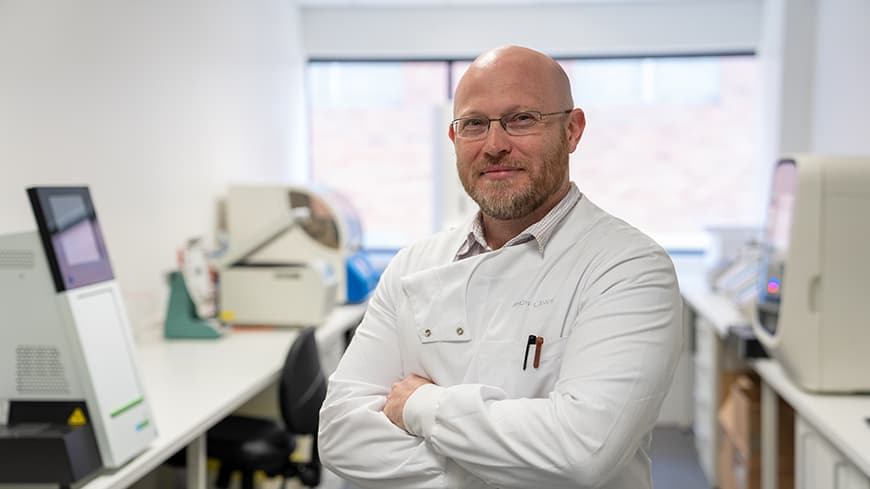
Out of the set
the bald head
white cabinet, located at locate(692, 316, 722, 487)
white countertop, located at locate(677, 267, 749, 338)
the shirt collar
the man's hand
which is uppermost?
the bald head

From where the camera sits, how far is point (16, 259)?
158 cm

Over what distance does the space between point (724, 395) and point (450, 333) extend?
8.81ft

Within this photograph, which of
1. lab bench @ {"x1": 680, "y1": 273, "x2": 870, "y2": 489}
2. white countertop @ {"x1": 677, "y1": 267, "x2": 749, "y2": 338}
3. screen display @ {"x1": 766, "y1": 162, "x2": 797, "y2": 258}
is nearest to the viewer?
lab bench @ {"x1": 680, "y1": 273, "x2": 870, "y2": 489}

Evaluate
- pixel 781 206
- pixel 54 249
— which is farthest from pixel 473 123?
pixel 781 206

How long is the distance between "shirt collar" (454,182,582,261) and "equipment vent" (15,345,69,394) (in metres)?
0.84

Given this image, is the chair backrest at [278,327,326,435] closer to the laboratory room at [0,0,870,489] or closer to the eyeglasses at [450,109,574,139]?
the laboratory room at [0,0,870,489]

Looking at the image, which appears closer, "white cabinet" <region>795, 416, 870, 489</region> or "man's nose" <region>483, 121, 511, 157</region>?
"man's nose" <region>483, 121, 511, 157</region>

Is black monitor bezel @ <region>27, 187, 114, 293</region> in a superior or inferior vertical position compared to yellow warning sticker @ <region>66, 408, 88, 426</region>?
superior

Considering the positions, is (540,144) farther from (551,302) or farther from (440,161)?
(440,161)

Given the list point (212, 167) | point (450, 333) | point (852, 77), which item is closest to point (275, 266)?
point (212, 167)

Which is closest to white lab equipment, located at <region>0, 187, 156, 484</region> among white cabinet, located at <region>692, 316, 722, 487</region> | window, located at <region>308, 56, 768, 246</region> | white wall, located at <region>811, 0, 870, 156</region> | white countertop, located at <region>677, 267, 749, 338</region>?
white countertop, located at <region>677, 267, 749, 338</region>

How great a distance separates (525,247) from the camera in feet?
4.48

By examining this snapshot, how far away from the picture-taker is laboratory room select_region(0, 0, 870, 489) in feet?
4.25

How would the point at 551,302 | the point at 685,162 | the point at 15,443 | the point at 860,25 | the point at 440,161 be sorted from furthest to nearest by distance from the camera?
the point at 685,162
the point at 440,161
the point at 860,25
the point at 15,443
the point at 551,302
